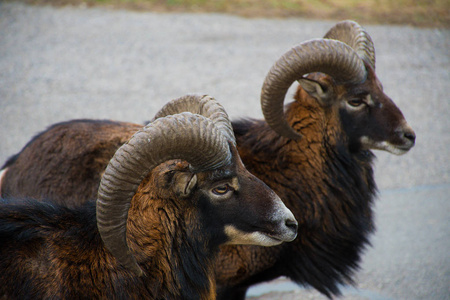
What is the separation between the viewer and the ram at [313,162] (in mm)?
4359

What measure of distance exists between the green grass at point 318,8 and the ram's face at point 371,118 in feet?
31.3

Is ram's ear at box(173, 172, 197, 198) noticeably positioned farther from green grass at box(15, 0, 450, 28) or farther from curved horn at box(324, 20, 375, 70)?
green grass at box(15, 0, 450, 28)

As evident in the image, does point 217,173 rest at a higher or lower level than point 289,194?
higher

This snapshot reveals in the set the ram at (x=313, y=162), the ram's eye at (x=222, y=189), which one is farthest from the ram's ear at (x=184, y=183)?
the ram at (x=313, y=162)

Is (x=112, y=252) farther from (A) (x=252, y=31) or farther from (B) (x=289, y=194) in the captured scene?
(A) (x=252, y=31)

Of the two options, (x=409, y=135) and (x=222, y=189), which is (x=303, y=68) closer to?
(x=409, y=135)

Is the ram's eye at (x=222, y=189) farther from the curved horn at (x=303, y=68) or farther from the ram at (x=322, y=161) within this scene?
the curved horn at (x=303, y=68)

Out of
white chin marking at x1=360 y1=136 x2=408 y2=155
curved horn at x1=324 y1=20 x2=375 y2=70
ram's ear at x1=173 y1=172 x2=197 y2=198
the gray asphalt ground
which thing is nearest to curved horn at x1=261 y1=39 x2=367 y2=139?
curved horn at x1=324 y1=20 x2=375 y2=70

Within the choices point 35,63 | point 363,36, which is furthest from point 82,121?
point 35,63

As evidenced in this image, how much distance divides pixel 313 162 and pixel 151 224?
197 centimetres

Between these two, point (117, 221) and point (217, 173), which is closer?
point (117, 221)

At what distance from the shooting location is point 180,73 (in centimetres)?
1041

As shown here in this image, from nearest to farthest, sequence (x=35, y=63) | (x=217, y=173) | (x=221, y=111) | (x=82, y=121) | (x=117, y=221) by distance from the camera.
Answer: (x=117, y=221) → (x=217, y=173) → (x=221, y=111) → (x=82, y=121) → (x=35, y=63)

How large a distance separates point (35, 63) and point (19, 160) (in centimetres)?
651
